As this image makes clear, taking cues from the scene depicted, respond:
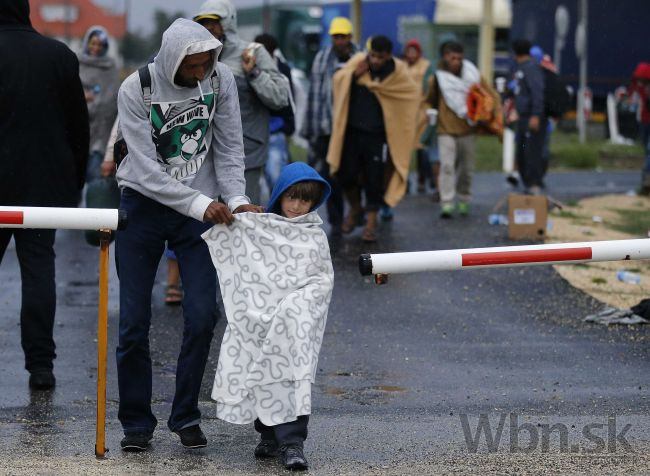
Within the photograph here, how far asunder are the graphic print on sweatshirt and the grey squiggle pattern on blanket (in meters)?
0.39

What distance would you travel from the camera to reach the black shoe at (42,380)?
672 cm

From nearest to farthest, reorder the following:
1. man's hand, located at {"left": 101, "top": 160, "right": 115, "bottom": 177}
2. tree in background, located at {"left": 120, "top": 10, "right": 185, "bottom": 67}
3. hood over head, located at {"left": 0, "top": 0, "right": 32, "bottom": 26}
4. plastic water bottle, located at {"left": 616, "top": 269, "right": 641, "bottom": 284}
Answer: hood over head, located at {"left": 0, "top": 0, "right": 32, "bottom": 26}
man's hand, located at {"left": 101, "top": 160, "right": 115, "bottom": 177}
plastic water bottle, located at {"left": 616, "top": 269, "right": 641, "bottom": 284}
tree in background, located at {"left": 120, "top": 10, "right": 185, "bottom": 67}

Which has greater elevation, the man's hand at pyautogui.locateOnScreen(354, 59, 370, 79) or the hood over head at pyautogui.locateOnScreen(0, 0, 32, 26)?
the hood over head at pyautogui.locateOnScreen(0, 0, 32, 26)

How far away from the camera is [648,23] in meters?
30.1

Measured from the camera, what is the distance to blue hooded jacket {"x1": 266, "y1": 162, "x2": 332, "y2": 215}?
17.6ft

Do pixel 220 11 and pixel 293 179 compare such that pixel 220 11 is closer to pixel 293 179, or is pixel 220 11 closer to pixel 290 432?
pixel 293 179

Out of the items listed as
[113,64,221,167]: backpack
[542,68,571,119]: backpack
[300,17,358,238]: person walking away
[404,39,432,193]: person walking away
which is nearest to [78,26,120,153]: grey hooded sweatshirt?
[300,17,358,238]: person walking away

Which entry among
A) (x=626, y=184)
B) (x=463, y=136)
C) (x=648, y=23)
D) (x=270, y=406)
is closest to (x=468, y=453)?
(x=270, y=406)

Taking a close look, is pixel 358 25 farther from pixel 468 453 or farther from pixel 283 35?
pixel 468 453

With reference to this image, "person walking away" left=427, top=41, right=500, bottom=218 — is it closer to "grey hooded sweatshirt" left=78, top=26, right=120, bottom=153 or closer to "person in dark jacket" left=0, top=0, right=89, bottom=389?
"grey hooded sweatshirt" left=78, top=26, right=120, bottom=153

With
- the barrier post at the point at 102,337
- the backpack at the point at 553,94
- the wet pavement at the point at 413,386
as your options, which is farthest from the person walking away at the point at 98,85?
→ the barrier post at the point at 102,337

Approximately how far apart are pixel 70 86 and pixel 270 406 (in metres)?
2.33

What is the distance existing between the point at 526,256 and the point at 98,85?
791 centimetres

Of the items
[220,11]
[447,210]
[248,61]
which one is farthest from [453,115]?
[220,11]
